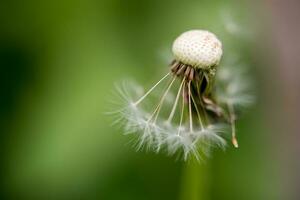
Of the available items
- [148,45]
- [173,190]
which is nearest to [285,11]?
[148,45]

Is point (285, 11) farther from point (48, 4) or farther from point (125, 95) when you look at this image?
point (125, 95)

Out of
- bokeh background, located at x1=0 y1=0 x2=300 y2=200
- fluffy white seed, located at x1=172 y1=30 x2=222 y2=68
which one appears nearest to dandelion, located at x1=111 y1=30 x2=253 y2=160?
fluffy white seed, located at x1=172 y1=30 x2=222 y2=68

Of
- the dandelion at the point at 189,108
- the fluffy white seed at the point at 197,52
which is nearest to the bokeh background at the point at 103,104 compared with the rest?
the dandelion at the point at 189,108

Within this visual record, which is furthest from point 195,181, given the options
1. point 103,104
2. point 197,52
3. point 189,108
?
point 103,104

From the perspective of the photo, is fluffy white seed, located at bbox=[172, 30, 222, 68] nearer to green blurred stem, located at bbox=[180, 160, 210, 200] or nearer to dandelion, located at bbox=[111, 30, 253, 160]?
dandelion, located at bbox=[111, 30, 253, 160]

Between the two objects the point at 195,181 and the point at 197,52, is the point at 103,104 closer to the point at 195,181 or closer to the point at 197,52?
the point at 195,181

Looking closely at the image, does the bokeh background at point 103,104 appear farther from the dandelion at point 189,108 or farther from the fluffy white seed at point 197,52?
the fluffy white seed at point 197,52

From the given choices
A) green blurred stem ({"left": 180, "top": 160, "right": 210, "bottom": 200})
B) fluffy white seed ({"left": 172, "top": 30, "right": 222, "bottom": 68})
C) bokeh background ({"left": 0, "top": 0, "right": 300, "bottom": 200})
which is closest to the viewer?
fluffy white seed ({"left": 172, "top": 30, "right": 222, "bottom": 68})

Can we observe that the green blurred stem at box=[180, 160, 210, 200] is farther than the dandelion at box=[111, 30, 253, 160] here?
Yes
